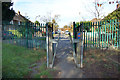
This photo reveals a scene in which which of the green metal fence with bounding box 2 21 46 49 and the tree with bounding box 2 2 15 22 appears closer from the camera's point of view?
the green metal fence with bounding box 2 21 46 49

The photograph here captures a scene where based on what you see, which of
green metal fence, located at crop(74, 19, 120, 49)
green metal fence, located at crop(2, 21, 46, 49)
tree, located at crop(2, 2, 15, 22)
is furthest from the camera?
tree, located at crop(2, 2, 15, 22)

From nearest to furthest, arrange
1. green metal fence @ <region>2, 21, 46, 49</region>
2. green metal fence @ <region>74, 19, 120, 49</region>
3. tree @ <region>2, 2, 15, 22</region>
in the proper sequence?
green metal fence @ <region>74, 19, 120, 49</region>
green metal fence @ <region>2, 21, 46, 49</region>
tree @ <region>2, 2, 15, 22</region>

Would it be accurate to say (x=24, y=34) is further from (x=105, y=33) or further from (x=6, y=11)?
(x=6, y=11)

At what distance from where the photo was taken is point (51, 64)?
4.08 metres

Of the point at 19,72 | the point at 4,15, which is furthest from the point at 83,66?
the point at 4,15

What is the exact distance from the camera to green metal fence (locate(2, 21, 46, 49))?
6032 mm

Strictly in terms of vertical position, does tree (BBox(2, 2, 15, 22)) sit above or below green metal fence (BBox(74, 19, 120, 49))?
above

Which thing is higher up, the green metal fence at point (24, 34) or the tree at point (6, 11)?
the tree at point (6, 11)

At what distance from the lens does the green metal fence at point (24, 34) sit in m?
6.03

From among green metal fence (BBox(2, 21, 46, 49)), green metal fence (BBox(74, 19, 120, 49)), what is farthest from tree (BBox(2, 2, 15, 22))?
green metal fence (BBox(74, 19, 120, 49))

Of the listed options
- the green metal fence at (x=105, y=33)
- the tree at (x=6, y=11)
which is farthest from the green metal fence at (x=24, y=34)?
the tree at (x=6, y=11)

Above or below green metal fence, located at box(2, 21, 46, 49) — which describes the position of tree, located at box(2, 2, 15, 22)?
above

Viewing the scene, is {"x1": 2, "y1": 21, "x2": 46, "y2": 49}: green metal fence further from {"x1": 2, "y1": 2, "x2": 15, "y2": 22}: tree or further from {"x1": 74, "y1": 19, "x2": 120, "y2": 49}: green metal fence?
{"x1": 2, "y1": 2, "x2": 15, "y2": 22}: tree

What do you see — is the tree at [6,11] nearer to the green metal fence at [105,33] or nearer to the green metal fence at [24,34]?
the green metal fence at [24,34]
